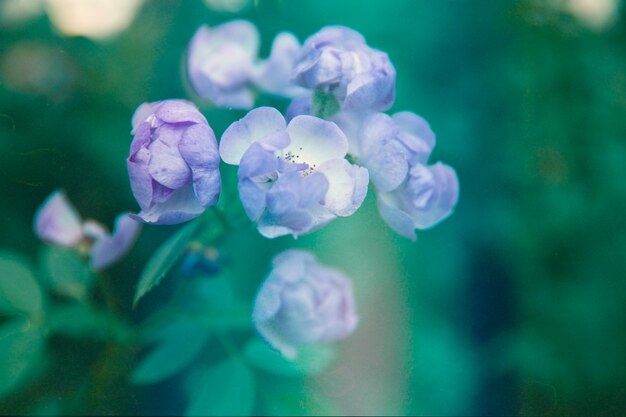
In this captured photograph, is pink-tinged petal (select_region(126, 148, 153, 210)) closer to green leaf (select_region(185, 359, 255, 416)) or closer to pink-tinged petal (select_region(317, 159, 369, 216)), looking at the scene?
pink-tinged petal (select_region(317, 159, 369, 216))

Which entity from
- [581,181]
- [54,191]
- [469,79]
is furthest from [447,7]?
[54,191]

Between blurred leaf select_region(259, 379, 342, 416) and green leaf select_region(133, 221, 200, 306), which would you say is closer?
green leaf select_region(133, 221, 200, 306)

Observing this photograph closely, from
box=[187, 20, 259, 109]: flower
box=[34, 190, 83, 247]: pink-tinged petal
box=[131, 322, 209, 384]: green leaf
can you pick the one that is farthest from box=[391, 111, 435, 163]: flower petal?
box=[34, 190, 83, 247]: pink-tinged petal

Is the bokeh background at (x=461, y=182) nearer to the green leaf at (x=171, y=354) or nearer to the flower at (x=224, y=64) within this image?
the green leaf at (x=171, y=354)

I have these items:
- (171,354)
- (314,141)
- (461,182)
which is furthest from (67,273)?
(461,182)

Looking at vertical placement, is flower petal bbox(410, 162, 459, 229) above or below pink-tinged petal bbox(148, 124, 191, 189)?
below

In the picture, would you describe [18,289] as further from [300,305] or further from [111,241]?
[300,305]
